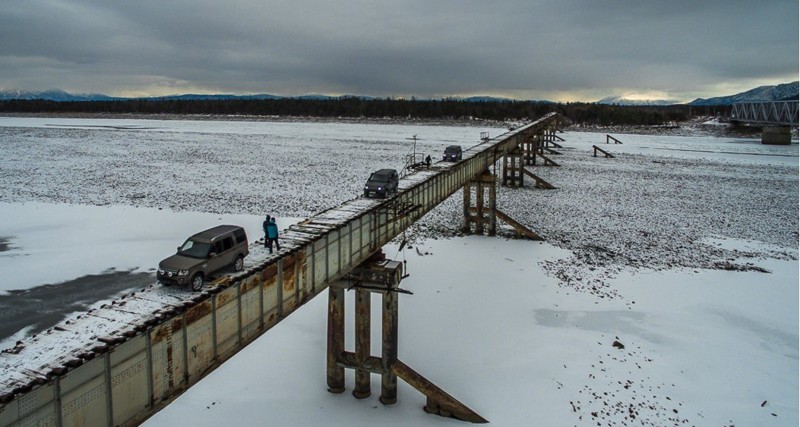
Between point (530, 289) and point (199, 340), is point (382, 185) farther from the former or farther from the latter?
point (199, 340)

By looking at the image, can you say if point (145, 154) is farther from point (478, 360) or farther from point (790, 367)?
point (790, 367)

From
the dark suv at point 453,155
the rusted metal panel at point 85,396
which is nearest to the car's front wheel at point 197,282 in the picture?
the rusted metal panel at point 85,396

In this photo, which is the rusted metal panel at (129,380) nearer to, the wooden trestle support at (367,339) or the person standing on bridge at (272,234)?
the person standing on bridge at (272,234)

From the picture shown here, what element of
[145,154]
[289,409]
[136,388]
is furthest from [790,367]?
[145,154]

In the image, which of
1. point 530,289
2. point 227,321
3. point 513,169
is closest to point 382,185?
point 530,289

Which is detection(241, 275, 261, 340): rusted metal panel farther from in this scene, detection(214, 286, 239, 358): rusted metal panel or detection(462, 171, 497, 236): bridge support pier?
detection(462, 171, 497, 236): bridge support pier

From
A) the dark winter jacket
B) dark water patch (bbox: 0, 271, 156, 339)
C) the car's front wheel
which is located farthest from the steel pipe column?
dark water patch (bbox: 0, 271, 156, 339)
